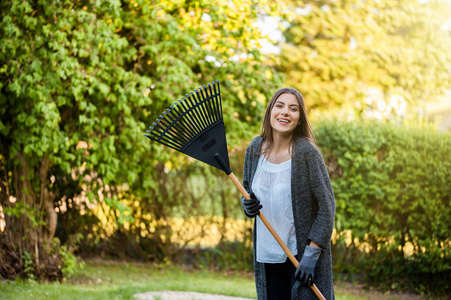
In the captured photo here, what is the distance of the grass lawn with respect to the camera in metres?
5.09

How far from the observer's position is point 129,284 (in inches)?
241

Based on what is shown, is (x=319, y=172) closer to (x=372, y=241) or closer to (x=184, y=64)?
(x=184, y=64)

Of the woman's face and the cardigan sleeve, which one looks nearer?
the cardigan sleeve

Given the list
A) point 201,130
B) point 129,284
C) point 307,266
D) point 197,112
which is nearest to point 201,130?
point 201,130

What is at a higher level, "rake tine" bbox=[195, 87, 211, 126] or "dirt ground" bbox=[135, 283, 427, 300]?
"rake tine" bbox=[195, 87, 211, 126]

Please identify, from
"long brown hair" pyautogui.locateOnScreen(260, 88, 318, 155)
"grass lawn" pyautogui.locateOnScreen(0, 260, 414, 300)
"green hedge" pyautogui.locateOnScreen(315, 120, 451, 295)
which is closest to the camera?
"long brown hair" pyautogui.locateOnScreen(260, 88, 318, 155)

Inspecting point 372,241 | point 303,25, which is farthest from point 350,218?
point 303,25

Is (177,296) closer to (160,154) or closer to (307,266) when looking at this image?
(160,154)

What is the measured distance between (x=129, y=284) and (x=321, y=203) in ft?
13.5

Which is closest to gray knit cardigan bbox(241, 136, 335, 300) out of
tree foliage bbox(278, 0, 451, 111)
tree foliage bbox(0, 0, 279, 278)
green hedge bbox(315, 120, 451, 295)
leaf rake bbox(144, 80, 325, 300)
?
leaf rake bbox(144, 80, 325, 300)

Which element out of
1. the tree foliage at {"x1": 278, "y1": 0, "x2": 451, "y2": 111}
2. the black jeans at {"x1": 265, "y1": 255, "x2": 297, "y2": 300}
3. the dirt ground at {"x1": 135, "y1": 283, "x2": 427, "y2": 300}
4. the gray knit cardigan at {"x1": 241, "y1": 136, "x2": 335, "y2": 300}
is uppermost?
the tree foliage at {"x1": 278, "y1": 0, "x2": 451, "y2": 111}

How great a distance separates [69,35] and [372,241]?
14.8 feet

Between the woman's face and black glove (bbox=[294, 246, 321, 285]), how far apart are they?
0.71 m

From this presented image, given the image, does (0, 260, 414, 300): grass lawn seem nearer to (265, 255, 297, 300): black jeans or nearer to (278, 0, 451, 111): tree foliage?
(265, 255, 297, 300): black jeans
